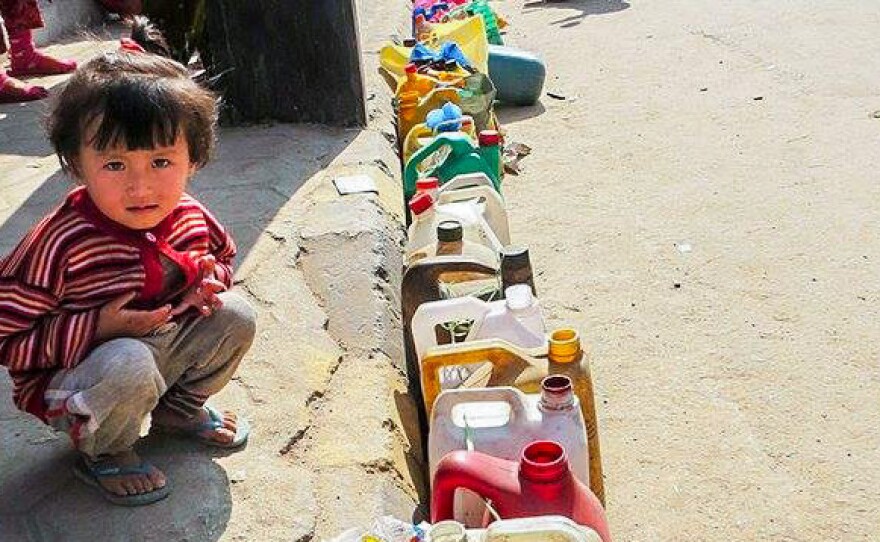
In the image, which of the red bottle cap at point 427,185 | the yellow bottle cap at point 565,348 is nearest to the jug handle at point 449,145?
the red bottle cap at point 427,185

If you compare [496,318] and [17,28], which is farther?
[17,28]

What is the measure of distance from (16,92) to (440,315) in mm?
3660

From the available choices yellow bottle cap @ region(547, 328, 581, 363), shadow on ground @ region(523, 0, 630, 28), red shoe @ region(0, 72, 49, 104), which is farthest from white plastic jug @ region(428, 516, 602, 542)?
shadow on ground @ region(523, 0, 630, 28)

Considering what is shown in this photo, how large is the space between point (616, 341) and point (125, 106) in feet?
6.63

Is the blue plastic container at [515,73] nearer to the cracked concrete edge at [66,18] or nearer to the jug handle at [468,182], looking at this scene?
the jug handle at [468,182]

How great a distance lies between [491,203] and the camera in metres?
3.69

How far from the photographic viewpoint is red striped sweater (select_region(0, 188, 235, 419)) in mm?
2244

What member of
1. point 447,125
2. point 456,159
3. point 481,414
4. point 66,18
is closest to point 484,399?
point 481,414

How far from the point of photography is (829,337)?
11.9 ft

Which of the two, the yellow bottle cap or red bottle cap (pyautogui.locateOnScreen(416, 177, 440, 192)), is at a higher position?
the yellow bottle cap

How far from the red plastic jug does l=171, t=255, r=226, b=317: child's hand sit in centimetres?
64

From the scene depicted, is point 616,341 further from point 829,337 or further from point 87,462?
point 87,462

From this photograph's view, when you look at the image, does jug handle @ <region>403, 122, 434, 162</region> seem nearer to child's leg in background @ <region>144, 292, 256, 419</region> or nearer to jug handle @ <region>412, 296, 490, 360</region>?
jug handle @ <region>412, 296, 490, 360</region>

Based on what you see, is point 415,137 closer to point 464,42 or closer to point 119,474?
point 464,42
